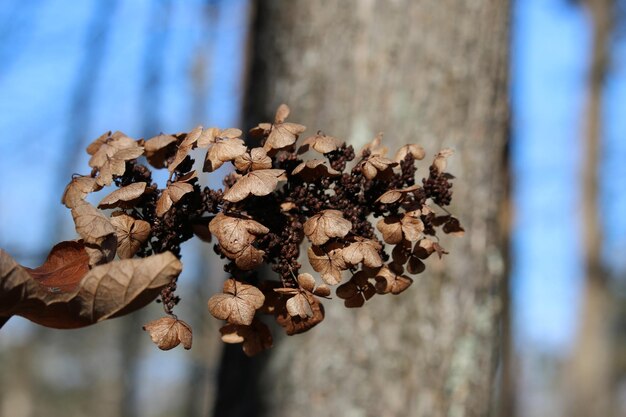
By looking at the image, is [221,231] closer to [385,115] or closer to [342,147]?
[342,147]

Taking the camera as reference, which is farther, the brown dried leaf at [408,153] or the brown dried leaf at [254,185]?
the brown dried leaf at [408,153]

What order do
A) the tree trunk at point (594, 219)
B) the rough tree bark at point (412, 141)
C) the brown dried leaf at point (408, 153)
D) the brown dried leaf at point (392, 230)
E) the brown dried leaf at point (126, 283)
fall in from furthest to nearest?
the tree trunk at point (594, 219)
the rough tree bark at point (412, 141)
the brown dried leaf at point (408, 153)
the brown dried leaf at point (392, 230)
the brown dried leaf at point (126, 283)

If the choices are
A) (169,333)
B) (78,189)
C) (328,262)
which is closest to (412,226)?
(328,262)

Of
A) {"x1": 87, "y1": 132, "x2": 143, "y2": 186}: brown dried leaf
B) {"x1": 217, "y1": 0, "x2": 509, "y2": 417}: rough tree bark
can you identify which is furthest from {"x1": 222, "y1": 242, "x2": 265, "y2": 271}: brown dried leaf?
{"x1": 217, "y1": 0, "x2": 509, "y2": 417}: rough tree bark

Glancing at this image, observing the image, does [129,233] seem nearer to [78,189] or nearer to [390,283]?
[78,189]

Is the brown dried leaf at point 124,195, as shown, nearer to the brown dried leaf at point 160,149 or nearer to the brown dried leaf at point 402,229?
the brown dried leaf at point 160,149

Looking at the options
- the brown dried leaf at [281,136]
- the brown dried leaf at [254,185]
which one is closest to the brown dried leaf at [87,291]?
the brown dried leaf at [254,185]

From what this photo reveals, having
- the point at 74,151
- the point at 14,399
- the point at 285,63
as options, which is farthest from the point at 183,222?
the point at 14,399
